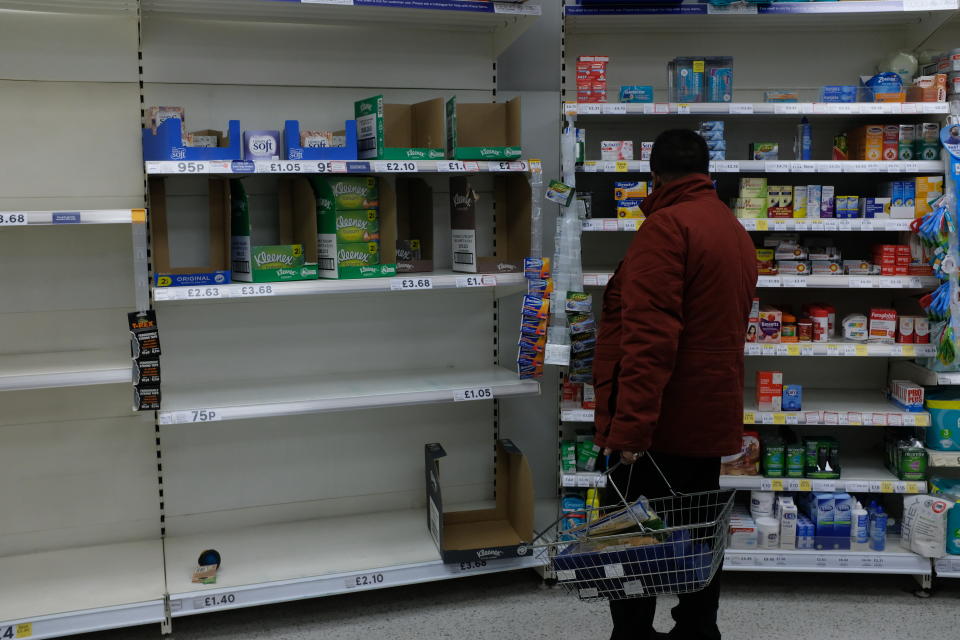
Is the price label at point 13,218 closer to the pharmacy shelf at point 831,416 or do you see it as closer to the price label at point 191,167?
the price label at point 191,167

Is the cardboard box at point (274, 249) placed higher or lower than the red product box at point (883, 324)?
higher

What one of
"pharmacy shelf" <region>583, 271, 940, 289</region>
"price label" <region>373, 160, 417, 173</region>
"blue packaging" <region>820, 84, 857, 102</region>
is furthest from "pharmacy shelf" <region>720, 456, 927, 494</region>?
"price label" <region>373, 160, 417, 173</region>

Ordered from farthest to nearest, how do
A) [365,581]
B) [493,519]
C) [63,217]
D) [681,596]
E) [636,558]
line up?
[493,519] < [365,581] < [63,217] < [681,596] < [636,558]

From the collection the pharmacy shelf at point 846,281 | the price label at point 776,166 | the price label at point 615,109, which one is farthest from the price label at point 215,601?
the price label at point 776,166

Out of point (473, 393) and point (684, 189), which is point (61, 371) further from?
point (684, 189)

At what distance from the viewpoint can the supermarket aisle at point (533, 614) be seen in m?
3.37

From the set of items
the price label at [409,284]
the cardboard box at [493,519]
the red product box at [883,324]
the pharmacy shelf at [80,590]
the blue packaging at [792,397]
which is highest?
the price label at [409,284]

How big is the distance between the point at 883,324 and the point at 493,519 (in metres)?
1.89

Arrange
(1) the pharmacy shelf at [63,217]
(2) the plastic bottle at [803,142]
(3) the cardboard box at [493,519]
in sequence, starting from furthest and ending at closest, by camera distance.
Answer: (2) the plastic bottle at [803,142]
(3) the cardboard box at [493,519]
(1) the pharmacy shelf at [63,217]

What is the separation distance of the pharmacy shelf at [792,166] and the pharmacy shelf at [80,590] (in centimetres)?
233

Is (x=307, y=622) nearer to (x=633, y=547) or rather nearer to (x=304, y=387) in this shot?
(x=304, y=387)

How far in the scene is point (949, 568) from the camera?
3605mm

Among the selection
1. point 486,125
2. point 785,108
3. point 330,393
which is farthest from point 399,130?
point 785,108

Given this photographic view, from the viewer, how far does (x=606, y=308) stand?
279 centimetres
